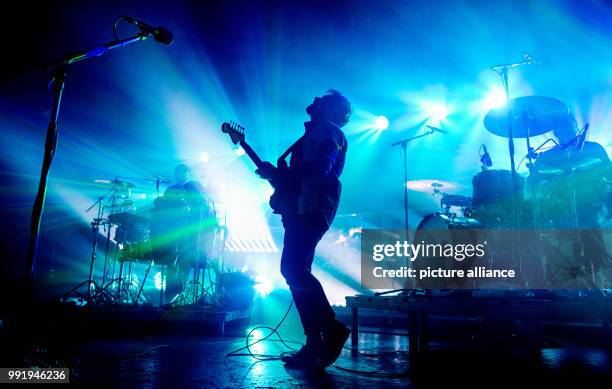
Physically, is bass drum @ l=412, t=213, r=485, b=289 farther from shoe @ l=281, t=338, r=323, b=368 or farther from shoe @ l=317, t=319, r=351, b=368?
shoe @ l=281, t=338, r=323, b=368

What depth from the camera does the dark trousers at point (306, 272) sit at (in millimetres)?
2820

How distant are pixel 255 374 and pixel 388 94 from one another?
628 centimetres

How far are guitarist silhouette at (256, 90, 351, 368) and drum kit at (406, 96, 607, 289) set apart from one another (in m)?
2.49

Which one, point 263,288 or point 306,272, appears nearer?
point 306,272

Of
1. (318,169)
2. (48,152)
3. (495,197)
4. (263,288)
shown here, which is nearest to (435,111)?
(495,197)

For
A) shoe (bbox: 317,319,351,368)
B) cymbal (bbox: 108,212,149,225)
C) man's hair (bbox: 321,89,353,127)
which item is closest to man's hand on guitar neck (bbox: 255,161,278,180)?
man's hair (bbox: 321,89,353,127)

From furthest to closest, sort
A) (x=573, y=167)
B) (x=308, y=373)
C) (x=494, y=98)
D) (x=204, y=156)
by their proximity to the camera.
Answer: (x=204, y=156) < (x=494, y=98) < (x=573, y=167) < (x=308, y=373)

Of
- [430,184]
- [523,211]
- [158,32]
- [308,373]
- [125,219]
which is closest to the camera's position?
[308,373]

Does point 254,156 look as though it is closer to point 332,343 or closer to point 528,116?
point 332,343

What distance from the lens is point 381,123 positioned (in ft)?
27.9

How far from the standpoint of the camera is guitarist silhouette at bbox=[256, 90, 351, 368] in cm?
278

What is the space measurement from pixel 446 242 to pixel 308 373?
3003mm

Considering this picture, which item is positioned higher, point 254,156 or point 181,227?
point 254,156

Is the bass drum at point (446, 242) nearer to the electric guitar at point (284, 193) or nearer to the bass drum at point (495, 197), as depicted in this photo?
the bass drum at point (495, 197)
